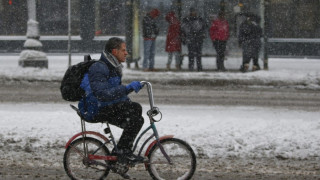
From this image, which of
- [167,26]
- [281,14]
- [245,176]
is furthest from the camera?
[281,14]

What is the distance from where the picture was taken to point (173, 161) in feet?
19.1

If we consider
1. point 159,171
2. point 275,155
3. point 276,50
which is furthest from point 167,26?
point 159,171

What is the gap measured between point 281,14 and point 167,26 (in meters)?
5.31

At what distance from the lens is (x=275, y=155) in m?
7.51

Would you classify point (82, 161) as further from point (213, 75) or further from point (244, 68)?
point (244, 68)

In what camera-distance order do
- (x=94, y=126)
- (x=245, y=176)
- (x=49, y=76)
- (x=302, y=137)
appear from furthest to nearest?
(x=49, y=76) < (x=94, y=126) < (x=302, y=137) < (x=245, y=176)

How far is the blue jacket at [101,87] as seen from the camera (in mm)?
5543

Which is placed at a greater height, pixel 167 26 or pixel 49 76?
pixel 167 26

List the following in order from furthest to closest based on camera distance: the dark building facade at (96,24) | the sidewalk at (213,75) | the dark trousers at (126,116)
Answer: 1. the dark building facade at (96,24)
2. the sidewalk at (213,75)
3. the dark trousers at (126,116)

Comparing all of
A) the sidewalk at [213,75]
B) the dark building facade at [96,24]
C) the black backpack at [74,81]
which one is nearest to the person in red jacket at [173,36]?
the sidewalk at [213,75]

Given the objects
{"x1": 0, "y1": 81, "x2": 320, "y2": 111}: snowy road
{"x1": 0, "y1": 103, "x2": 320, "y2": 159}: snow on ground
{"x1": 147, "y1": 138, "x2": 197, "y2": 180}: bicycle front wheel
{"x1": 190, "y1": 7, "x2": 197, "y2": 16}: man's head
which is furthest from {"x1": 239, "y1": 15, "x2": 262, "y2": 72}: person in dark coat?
{"x1": 147, "y1": 138, "x2": 197, "y2": 180}: bicycle front wheel

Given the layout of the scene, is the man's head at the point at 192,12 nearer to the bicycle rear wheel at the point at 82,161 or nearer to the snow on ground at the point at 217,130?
the snow on ground at the point at 217,130

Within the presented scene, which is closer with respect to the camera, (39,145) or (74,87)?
(74,87)

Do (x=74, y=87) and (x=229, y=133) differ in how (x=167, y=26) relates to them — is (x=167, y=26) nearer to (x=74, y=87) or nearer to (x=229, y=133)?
(x=229, y=133)
